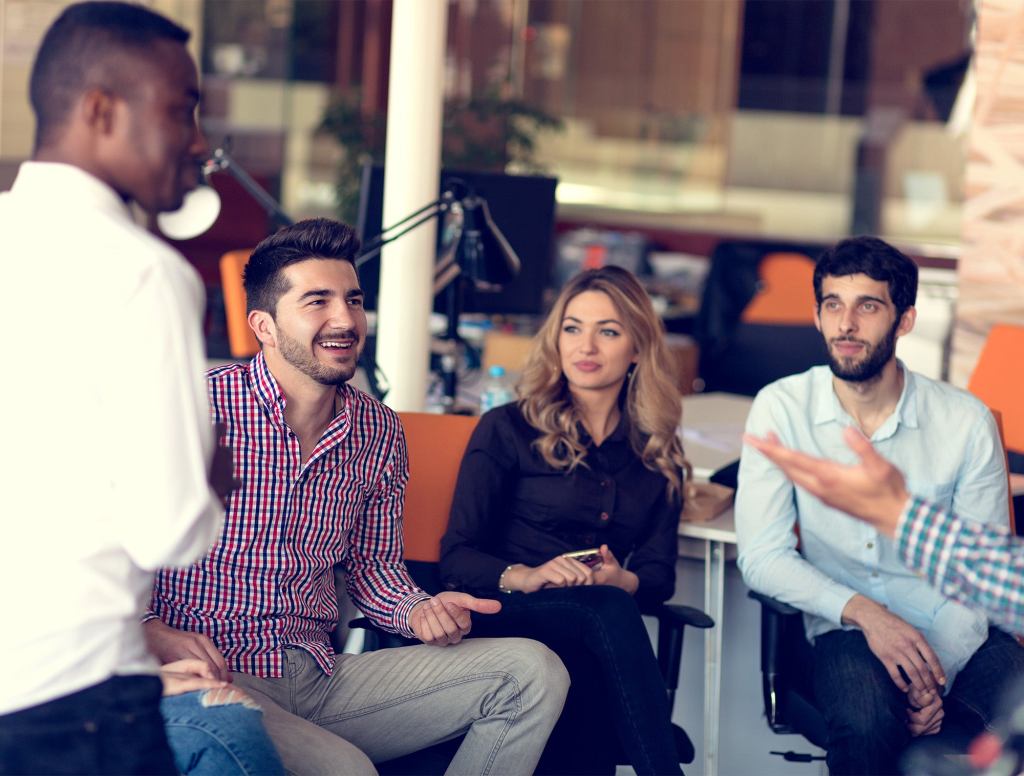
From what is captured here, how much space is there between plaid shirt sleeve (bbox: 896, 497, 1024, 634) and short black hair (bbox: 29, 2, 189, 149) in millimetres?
1165

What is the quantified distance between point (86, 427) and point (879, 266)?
1.85m

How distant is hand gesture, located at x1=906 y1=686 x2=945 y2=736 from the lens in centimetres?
263

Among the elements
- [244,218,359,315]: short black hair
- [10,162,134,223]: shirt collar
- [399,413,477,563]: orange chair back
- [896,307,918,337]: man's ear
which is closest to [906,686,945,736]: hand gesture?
[896,307,918,337]: man's ear

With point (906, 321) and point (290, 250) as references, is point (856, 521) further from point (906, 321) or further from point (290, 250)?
point (290, 250)

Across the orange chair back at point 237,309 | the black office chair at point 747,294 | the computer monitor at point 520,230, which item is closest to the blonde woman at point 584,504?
the computer monitor at point 520,230

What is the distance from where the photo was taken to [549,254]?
4.39m

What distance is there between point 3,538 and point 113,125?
0.51 meters

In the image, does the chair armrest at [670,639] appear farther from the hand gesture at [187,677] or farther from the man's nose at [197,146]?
the man's nose at [197,146]

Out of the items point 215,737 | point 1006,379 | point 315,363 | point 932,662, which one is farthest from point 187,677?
point 1006,379

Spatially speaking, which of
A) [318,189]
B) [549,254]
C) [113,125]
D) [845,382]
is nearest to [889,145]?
[318,189]

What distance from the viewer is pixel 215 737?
211 cm

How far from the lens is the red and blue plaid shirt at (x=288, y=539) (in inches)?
97.5

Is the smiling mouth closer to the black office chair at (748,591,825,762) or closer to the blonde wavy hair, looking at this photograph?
the blonde wavy hair

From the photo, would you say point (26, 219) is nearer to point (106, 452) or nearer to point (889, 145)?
point (106, 452)
